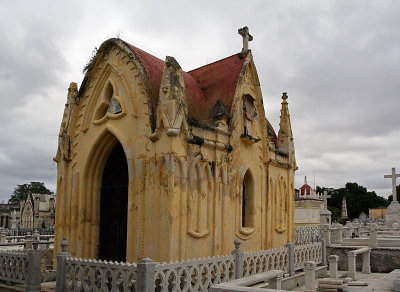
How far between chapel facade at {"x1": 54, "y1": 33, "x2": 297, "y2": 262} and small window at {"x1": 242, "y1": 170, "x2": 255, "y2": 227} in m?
0.03

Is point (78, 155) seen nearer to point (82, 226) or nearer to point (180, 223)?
point (82, 226)

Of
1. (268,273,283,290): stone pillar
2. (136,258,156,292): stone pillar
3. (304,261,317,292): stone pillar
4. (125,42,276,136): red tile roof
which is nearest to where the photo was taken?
(136,258,156,292): stone pillar

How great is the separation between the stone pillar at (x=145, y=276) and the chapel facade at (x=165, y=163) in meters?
2.01

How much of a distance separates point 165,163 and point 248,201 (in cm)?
403

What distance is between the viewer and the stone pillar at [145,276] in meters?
7.28

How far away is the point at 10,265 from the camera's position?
10.7 m

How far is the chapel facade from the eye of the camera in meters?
9.89

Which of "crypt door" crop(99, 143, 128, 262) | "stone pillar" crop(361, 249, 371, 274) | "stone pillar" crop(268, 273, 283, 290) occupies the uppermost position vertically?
"crypt door" crop(99, 143, 128, 262)

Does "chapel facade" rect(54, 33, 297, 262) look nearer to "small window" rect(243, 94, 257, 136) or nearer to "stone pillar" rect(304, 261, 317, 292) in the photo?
"small window" rect(243, 94, 257, 136)

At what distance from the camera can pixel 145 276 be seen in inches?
287

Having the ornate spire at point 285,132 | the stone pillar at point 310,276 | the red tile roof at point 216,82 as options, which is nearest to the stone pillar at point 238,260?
the stone pillar at point 310,276

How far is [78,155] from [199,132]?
411 centimetres

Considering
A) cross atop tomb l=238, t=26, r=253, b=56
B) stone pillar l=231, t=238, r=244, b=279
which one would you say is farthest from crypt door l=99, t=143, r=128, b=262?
cross atop tomb l=238, t=26, r=253, b=56

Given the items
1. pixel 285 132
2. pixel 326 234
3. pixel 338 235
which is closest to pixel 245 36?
pixel 285 132
